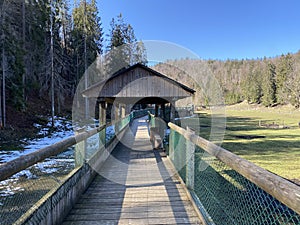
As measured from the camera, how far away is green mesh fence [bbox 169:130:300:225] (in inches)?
141

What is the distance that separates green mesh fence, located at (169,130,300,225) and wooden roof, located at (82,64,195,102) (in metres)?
3.73

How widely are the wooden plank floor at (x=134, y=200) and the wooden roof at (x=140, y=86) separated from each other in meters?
5.99

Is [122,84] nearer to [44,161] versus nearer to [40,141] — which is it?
[44,161]

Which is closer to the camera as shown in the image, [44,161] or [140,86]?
[44,161]

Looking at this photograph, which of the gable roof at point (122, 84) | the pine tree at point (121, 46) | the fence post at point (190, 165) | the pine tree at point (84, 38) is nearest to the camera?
the fence post at point (190, 165)

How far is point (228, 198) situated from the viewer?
6098 millimetres

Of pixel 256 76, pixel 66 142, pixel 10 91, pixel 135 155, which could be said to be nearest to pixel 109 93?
pixel 135 155

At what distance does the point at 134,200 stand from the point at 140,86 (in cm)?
838

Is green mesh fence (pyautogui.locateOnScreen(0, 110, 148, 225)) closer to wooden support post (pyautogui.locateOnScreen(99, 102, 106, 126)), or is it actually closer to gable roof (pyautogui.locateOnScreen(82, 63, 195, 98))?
wooden support post (pyautogui.locateOnScreen(99, 102, 106, 126))

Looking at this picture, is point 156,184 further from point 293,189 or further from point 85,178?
point 293,189

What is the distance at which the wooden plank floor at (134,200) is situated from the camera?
10.0ft

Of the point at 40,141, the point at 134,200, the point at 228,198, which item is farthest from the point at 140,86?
the point at 134,200

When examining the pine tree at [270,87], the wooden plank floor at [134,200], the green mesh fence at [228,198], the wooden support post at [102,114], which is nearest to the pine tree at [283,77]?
the pine tree at [270,87]

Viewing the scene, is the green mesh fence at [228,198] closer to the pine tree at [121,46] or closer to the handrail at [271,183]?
the handrail at [271,183]
